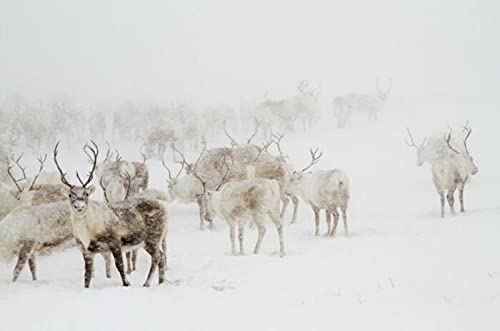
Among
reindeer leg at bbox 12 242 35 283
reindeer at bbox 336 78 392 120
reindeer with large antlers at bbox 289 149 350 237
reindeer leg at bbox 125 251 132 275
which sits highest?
reindeer at bbox 336 78 392 120

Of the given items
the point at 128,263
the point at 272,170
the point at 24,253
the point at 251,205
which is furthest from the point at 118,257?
the point at 272,170

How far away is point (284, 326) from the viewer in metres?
5.81

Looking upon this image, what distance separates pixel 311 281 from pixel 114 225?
3.16 metres

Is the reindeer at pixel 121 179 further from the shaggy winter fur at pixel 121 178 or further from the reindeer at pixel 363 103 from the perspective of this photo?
the reindeer at pixel 363 103

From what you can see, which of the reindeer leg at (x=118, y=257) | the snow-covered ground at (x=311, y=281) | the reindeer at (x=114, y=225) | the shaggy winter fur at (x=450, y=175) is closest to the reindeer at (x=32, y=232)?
the snow-covered ground at (x=311, y=281)

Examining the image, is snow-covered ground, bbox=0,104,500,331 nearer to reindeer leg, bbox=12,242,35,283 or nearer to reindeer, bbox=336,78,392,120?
reindeer leg, bbox=12,242,35,283

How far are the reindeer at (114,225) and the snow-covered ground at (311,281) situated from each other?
1.80 ft

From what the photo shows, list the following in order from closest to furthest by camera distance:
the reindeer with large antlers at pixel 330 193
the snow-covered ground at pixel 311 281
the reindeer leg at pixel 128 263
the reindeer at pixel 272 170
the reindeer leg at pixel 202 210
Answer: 1. the snow-covered ground at pixel 311 281
2. the reindeer leg at pixel 128 263
3. the reindeer with large antlers at pixel 330 193
4. the reindeer leg at pixel 202 210
5. the reindeer at pixel 272 170

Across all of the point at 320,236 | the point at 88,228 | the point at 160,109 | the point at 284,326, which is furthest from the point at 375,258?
the point at 160,109

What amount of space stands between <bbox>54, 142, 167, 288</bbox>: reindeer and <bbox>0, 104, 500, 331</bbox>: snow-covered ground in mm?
550

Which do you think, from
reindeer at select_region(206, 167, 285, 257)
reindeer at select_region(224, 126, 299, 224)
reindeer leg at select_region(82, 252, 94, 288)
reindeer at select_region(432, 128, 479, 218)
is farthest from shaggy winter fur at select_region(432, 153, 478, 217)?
reindeer leg at select_region(82, 252, 94, 288)

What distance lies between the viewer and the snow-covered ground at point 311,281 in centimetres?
595

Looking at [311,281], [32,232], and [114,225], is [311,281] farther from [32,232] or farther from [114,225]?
[32,232]

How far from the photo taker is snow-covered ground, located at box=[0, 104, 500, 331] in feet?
19.5
